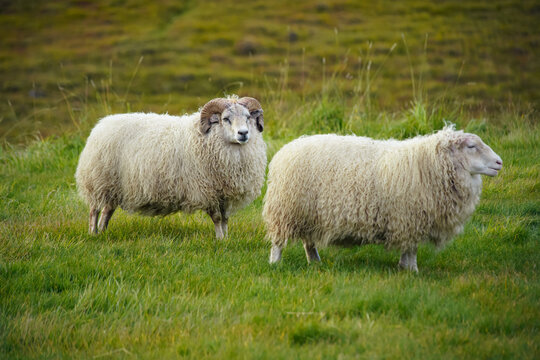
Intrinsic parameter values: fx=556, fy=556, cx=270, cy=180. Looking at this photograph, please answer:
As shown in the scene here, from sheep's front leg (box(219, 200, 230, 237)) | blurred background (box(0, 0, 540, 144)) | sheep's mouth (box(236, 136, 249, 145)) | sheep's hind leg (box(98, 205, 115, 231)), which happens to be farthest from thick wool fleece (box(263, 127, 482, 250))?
blurred background (box(0, 0, 540, 144))

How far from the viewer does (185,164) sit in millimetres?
6227

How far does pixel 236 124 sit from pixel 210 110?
387 millimetres

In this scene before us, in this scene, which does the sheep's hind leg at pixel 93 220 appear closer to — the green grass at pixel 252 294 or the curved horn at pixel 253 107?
the green grass at pixel 252 294

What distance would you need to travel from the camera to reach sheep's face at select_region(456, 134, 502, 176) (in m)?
4.77

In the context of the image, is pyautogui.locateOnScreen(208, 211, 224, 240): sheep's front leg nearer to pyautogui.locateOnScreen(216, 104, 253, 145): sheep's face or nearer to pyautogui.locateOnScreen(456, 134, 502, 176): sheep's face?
pyautogui.locateOnScreen(216, 104, 253, 145): sheep's face

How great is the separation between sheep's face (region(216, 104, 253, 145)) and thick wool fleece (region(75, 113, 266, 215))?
4.3 inches

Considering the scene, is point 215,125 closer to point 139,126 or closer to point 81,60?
point 139,126

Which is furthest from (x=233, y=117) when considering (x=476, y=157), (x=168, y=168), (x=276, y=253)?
(x=476, y=157)

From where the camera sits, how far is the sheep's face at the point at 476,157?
188 inches

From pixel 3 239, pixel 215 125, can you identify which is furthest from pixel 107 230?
pixel 215 125

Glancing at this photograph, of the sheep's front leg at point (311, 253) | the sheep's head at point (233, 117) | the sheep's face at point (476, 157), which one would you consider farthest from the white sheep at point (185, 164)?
the sheep's face at point (476, 157)

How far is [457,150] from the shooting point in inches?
193

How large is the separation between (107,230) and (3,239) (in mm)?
1144

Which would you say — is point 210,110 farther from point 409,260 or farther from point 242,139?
point 409,260
